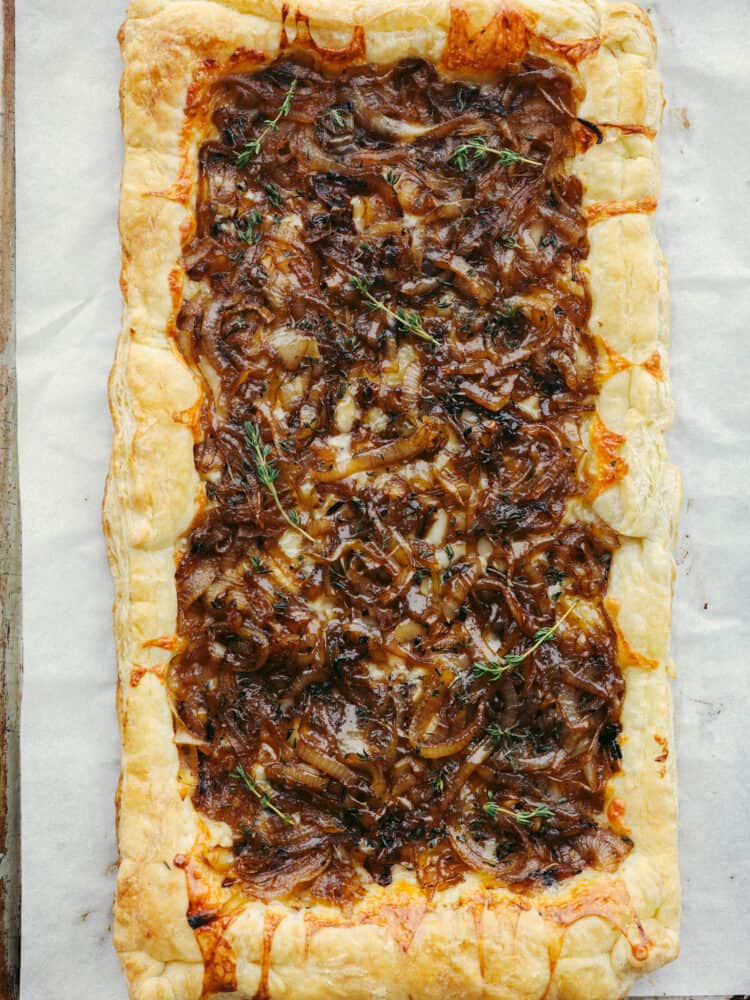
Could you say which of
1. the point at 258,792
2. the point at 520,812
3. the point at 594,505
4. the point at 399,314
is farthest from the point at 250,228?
the point at 520,812

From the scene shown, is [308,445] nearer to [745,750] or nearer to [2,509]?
[2,509]

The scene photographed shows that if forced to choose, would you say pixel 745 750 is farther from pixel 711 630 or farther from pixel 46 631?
pixel 46 631

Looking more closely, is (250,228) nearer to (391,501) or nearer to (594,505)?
(391,501)

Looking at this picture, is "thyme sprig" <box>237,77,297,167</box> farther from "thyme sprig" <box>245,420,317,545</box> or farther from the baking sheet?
"thyme sprig" <box>245,420,317,545</box>

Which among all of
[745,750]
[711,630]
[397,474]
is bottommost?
[745,750]

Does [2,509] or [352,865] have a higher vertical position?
[2,509]

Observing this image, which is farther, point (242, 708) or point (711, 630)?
point (711, 630)

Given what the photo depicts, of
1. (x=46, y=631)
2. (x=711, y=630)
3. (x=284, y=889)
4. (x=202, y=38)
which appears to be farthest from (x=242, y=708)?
(x=202, y=38)
